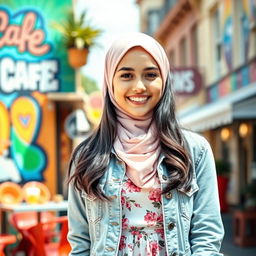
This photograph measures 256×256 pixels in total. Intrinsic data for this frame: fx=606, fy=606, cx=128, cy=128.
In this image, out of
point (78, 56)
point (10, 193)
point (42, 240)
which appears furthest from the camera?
point (78, 56)

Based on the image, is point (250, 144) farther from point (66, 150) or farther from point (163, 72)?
point (163, 72)

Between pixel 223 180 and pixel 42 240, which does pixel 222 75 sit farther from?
pixel 42 240

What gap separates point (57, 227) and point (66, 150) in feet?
5.07

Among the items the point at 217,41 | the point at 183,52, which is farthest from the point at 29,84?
the point at 183,52

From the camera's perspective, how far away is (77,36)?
10000mm

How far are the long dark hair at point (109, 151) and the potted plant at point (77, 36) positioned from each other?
7.73 m

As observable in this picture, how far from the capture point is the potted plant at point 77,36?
9.86 metres

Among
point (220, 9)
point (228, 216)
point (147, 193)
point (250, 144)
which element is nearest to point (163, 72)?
point (147, 193)

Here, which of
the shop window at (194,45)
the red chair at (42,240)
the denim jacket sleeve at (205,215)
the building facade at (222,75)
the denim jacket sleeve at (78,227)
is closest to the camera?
the denim jacket sleeve at (205,215)

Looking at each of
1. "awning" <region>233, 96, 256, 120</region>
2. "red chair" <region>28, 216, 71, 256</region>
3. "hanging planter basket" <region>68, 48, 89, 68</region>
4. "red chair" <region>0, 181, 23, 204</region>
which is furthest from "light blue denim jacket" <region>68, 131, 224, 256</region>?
"hanging planter basket" <region>68, 48, 89, 68</region>

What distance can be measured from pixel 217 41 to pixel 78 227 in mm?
15938

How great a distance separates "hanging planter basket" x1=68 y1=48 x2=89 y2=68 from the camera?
32.3 feet

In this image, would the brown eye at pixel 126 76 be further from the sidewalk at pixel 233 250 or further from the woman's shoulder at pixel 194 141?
the sidewalk at pixel 233 250

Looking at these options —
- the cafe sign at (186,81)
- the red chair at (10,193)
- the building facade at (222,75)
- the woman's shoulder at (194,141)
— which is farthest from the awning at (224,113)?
the woman's shoulder at (194,141)
